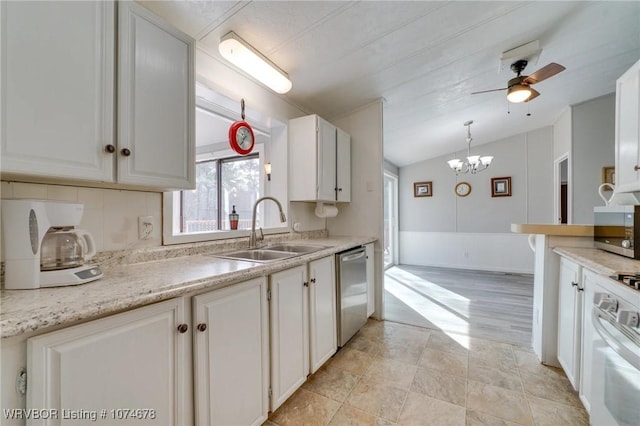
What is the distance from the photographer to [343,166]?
2852 millimetres

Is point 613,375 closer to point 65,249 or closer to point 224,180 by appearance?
point 65,249

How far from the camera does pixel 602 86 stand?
10.4ft

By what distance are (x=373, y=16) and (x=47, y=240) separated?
2.02 m

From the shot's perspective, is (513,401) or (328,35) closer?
(513,401)

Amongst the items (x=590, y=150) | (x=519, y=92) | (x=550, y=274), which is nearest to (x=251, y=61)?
(x=519, y=92)

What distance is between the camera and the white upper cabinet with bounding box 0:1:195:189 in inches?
31.4

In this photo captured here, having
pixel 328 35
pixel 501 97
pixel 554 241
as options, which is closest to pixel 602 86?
pixel 501 97

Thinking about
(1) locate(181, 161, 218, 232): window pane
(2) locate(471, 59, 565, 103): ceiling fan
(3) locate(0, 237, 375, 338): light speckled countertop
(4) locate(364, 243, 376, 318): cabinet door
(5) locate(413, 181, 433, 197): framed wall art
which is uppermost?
(2) locate(471, 59, 565, 103): ceiling fan

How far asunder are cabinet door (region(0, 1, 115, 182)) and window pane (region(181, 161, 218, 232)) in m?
2.37

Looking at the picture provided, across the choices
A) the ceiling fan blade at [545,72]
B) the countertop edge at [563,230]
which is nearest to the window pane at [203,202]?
the countertop edge at [563,230]

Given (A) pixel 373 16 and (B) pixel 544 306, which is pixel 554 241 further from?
(A) pixel 373 16

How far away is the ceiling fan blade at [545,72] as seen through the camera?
2151 millimetres

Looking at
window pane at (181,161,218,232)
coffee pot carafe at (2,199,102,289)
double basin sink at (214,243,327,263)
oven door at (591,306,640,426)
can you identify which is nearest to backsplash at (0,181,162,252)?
coffee pot carafe at (2,199,102,289)

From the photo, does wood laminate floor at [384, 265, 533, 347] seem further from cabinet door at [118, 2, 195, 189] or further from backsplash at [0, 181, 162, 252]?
cabinet door at [118, 2, 195, 189]
